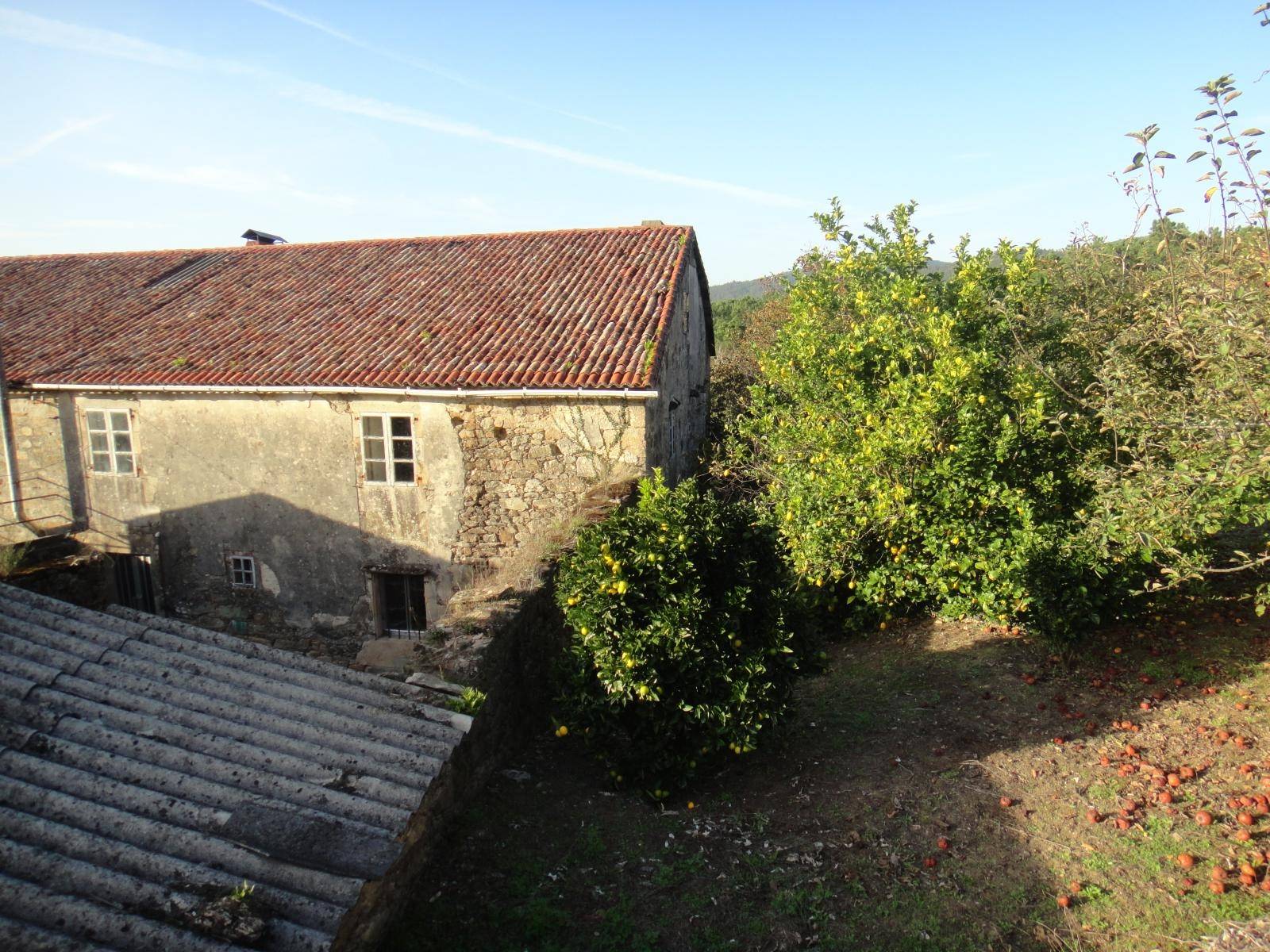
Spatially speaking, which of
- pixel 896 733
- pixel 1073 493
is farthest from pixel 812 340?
pixel 896 733

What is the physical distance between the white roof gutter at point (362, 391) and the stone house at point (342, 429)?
3 centimetres

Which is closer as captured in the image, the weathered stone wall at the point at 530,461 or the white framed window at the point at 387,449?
the weathered stone wall at the point at 530,461

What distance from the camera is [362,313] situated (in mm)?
13578

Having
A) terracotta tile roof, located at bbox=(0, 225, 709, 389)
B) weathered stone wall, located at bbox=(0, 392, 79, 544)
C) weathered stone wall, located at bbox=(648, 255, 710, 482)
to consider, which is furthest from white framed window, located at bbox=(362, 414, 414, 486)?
weathered stone wall, located at bbox=(0, 392, 79, 544)

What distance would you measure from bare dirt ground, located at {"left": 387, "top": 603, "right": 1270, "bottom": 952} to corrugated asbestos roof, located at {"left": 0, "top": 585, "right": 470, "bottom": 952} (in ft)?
4.21

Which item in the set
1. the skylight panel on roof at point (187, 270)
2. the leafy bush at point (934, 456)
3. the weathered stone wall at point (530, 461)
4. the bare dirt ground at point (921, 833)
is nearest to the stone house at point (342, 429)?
the weathered stone wall at point (530, 461)

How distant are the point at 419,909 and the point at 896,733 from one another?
178 inches

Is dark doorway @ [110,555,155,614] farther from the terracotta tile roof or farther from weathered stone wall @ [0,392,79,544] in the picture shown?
the terracotta tile roof

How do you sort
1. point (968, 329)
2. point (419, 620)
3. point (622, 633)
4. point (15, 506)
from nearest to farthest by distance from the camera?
Answer: point (622, 633), point (968, 329), point (419, 620), point (15, 506)

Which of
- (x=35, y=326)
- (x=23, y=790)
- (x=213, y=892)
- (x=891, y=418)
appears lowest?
(x=213, y=892)

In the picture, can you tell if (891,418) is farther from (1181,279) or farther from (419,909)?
(419,909)

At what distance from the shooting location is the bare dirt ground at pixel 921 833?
15.5ft

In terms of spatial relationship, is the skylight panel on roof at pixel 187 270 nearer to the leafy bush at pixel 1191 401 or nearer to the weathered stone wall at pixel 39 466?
the weathered stone wall at pixel 39 466

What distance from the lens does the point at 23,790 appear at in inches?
137
